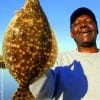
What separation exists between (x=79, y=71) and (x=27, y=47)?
1.68 metres

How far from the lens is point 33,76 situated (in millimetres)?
4352

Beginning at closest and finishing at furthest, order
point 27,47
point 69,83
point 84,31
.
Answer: point 27,47, point 69,83, point 84,31

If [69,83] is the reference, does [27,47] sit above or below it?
above

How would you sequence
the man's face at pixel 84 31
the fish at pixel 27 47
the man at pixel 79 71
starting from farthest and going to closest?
the man's face at pixel 84 31, the man at pixel 79 71, the fish at pixel 27 47

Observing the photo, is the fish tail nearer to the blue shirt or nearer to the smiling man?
the blue shirt

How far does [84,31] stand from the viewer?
612 centimetres

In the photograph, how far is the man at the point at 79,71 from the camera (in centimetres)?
562

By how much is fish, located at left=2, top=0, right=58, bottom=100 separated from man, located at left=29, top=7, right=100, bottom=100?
929 millimetres

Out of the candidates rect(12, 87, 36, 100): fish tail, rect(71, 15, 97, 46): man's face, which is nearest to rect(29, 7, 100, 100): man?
rect(71, 15, 97, 46): man's face

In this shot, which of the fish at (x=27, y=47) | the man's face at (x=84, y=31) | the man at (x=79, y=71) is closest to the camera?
the fish at (x=27, y=47)

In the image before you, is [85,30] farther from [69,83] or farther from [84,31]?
[69,83]

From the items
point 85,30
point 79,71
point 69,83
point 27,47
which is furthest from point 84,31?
point 27,47

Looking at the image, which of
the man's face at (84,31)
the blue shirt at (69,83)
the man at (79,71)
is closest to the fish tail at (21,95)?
the man at (79,71)

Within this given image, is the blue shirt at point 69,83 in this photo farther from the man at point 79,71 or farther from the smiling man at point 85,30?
the smiling man at point 85,30
